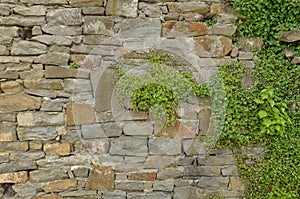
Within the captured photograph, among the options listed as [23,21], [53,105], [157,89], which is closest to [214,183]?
[157,89]

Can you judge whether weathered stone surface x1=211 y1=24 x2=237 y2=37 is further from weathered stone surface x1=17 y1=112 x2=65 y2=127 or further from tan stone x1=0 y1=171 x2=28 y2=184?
tan stone x1=0 y1=171 x2=28 y2=184

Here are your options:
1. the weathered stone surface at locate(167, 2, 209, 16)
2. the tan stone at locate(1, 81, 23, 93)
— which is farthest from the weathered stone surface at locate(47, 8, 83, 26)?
the weathered stone surface at locate(167, 2, 209, 16)

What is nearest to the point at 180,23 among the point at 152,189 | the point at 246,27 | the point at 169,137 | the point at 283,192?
the point at 246,27

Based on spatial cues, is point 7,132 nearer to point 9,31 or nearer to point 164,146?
point 9,31

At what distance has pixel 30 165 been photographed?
2.98 meters

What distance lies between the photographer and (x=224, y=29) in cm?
313

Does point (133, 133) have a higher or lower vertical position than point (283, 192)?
higher

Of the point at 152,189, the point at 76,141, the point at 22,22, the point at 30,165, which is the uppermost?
the point at 22,22

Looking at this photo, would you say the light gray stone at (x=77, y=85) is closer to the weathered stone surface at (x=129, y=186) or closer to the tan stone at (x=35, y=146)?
the tan stone at (x=35, y=146)

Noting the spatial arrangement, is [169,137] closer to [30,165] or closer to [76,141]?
[76,141]

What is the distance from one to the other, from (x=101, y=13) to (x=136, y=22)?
1.08 feet

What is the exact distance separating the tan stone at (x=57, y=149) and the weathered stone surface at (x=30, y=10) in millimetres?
1190

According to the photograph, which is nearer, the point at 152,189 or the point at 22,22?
the point at 22,22

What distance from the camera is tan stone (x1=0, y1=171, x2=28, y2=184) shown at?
296 cm
